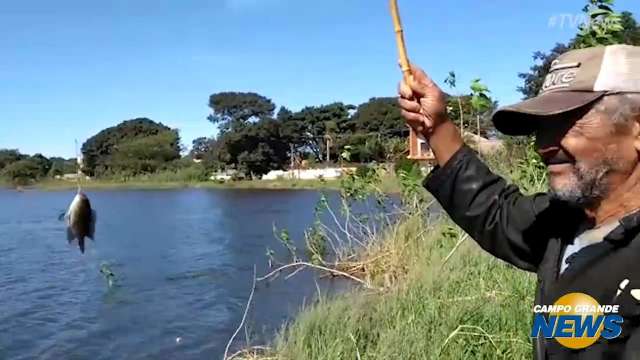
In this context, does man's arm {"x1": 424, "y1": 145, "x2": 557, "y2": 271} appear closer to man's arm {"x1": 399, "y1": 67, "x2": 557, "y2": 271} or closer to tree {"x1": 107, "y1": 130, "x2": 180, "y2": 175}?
man's arm {"x1": 399, "y1": 67, "x2": 557, "y2": 271}

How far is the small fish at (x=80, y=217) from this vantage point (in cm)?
496

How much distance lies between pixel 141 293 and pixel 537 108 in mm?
12253

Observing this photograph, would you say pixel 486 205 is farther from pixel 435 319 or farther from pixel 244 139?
pixel 244 139

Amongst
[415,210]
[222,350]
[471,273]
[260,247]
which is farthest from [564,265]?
[260,247]

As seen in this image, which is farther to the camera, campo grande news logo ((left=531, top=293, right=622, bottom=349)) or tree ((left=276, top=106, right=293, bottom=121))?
tree ((left=276, top=106, right=293, bottom=121))

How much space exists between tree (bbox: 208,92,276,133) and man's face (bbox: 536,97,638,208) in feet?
234

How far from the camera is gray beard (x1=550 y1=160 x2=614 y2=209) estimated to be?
1600 mm

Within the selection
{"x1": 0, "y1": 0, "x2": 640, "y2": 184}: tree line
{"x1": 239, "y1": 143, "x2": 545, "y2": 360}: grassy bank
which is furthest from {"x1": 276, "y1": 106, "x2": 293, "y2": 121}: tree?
{"x1": 239, "y1": 143, "x2": 545, "y2": 360}: grassy bank

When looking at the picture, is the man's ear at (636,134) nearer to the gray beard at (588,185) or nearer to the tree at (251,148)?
the gray beard at (588,185)

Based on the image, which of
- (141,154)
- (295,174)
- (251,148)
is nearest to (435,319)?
(141,154)

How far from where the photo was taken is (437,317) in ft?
16.3

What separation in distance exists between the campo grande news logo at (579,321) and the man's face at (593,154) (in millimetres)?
242

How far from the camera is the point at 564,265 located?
5.32 ft

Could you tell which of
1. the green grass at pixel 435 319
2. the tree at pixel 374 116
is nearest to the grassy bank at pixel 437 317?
the green grass at pixel 435 319
